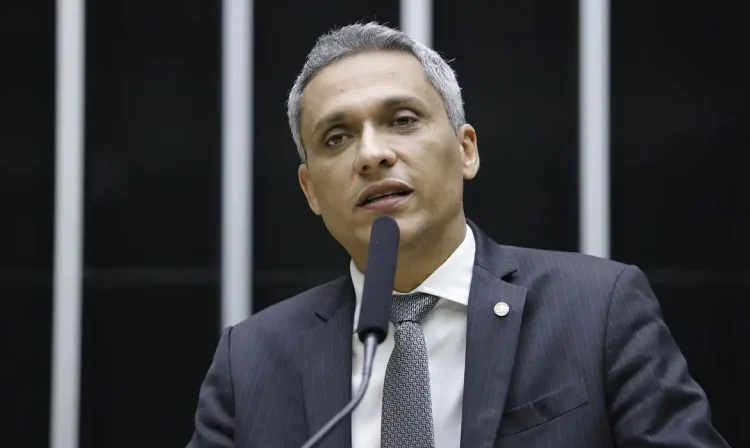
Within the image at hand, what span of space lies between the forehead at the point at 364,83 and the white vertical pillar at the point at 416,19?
62.0 inches

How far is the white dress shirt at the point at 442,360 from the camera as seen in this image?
71.1 inches

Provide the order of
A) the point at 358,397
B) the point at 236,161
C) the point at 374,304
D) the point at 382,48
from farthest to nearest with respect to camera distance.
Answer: the point at 236,161 < the point at 382,48 < the point at 374,304 < the point at 358,397

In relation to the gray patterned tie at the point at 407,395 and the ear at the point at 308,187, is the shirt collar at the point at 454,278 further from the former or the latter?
the ear at the point at 308,187

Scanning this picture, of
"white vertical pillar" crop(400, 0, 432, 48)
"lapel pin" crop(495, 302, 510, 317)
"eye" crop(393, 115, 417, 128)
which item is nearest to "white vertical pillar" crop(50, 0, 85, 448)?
"white vertical pillar" crop(400, 0, 432, 48)

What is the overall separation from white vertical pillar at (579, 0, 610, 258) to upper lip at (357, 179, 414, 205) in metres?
1.82

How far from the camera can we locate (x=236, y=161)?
361cm

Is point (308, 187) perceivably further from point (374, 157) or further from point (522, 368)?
Answer: point (522, 368)

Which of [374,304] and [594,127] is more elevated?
[594,127]

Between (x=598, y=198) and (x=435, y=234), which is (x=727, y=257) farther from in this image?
(x=435, y=234)

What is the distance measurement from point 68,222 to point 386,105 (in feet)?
7.32

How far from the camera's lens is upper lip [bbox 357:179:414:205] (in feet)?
5.79

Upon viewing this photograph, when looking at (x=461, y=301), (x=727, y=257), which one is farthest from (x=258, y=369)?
(x=727, y=257)

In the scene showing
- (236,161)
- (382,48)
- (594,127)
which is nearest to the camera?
(382,48)

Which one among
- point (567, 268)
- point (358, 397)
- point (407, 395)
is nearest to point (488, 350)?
point (407, 395)
